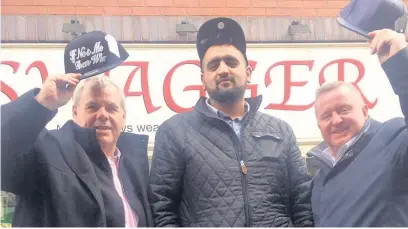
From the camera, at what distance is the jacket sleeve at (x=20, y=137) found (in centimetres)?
269

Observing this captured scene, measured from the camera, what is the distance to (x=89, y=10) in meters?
2.85

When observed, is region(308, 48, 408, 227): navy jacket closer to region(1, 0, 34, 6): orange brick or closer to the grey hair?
the grey hair

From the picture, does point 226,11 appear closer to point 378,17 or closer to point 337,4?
point 337,4

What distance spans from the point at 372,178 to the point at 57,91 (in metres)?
1.21

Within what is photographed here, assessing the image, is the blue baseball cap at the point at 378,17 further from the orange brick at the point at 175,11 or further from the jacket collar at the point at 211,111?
the orange brick at the point at 175,11

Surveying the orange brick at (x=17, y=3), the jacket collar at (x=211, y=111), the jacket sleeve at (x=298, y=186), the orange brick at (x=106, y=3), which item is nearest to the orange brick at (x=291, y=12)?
the jacket collar at (x=211, y=111)

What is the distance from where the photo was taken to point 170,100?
9.34 feet

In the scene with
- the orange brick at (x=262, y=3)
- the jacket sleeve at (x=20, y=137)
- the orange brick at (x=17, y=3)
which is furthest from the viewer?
the orange brick at (x=262, y=3)

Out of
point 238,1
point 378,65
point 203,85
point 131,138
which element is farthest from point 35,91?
point 378,65

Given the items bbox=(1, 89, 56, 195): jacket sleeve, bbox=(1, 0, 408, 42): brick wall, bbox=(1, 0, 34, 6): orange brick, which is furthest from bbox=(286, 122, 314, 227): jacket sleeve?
bbox=(1, 0, 34, 6): orange brick

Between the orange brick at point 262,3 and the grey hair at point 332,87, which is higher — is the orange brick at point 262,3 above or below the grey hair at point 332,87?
above

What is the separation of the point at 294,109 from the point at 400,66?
1.39 feet

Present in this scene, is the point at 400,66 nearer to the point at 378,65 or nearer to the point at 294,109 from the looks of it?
the point at 378,65

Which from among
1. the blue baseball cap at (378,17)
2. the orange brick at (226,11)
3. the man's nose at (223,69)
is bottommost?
the man's nose at (223,69)
